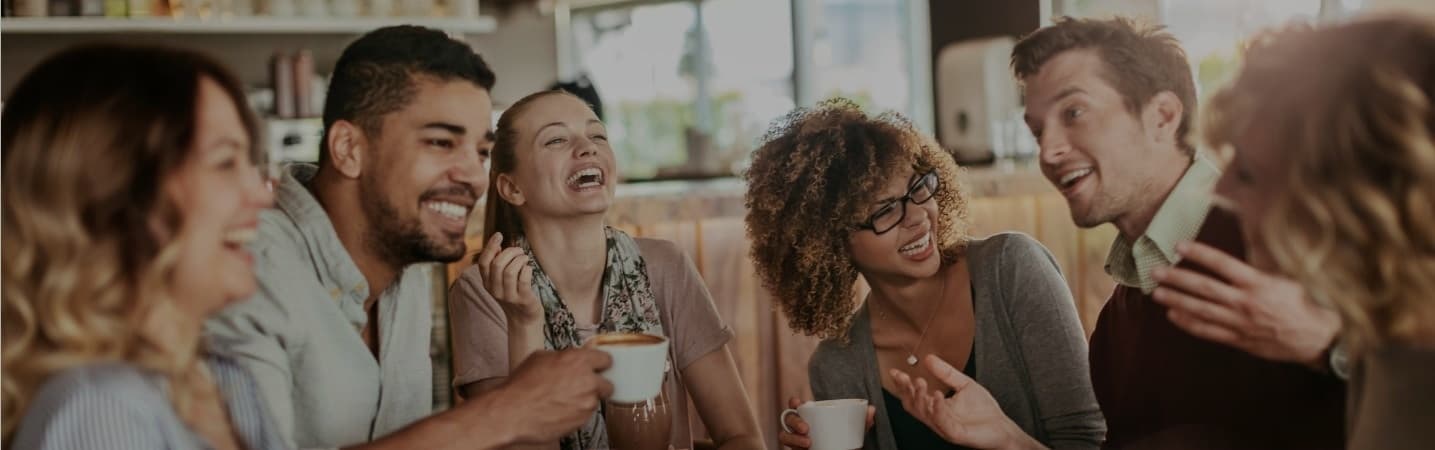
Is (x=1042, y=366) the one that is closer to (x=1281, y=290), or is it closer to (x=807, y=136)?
(x=807, y=136)

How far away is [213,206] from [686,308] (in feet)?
2.89

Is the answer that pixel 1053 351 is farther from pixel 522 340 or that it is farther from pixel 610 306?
pixel 522 340

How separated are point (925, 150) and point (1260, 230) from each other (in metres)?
0.73

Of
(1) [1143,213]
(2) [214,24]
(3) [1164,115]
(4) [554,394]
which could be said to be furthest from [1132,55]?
(2) [214,24]

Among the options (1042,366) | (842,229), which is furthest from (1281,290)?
(842,229)

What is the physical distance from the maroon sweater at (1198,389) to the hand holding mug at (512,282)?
718mm

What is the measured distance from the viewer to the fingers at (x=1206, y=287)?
129 centimetres

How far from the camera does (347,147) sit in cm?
161

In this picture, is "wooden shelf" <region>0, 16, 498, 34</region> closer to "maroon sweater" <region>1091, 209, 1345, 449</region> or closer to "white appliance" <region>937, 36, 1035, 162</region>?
"white appliance" <region>937, 36, 1035, 162</region>

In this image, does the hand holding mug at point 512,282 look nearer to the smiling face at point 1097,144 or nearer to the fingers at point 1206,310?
the smiling face at point 1097,144

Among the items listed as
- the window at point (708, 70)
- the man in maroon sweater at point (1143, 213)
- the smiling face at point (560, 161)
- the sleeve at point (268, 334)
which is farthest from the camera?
the window at point (708, 70)

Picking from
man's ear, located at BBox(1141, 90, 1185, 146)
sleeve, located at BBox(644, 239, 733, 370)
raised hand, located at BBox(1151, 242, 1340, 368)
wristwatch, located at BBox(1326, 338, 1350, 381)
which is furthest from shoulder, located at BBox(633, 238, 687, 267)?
wristwatch, located at BBox(1326, 338, 1350, 381)

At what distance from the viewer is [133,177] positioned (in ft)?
3.54

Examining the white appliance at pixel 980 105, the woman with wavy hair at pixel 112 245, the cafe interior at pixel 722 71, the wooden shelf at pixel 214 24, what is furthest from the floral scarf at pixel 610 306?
the wooden shelf at pixel 214 24
